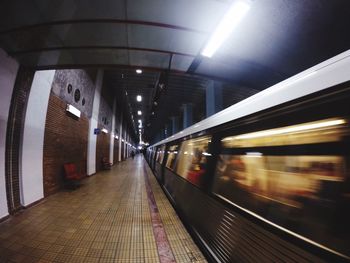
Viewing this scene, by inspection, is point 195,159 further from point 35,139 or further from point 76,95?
point 76,95

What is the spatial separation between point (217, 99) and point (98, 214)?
22.3ft

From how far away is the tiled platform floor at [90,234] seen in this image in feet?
8.71

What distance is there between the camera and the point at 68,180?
6.60m

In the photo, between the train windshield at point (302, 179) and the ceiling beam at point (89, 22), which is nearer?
the train windshield at point (302, 179)

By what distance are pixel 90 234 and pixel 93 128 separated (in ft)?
24.6

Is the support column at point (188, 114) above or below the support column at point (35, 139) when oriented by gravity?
above

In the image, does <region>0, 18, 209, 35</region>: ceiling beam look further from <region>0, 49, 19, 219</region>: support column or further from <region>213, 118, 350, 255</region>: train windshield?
<region>213, 118, 350, 255</region>: train windshield

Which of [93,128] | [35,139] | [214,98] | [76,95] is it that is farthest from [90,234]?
[93,128]

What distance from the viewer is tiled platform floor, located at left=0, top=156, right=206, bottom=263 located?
265 centimetres

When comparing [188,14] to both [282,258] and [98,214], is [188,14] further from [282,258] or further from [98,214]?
[98,214]

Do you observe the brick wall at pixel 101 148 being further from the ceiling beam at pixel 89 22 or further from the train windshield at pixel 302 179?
the train windshield at pixel 302 179

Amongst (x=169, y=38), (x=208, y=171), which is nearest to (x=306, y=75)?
(x=208, y=171)

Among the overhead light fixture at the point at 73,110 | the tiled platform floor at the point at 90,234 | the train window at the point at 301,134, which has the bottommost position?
the tiled platform floor at the point at 90,234

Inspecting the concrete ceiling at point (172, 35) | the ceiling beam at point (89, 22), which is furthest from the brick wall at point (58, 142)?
the ceiling beam at point (89, 22)
